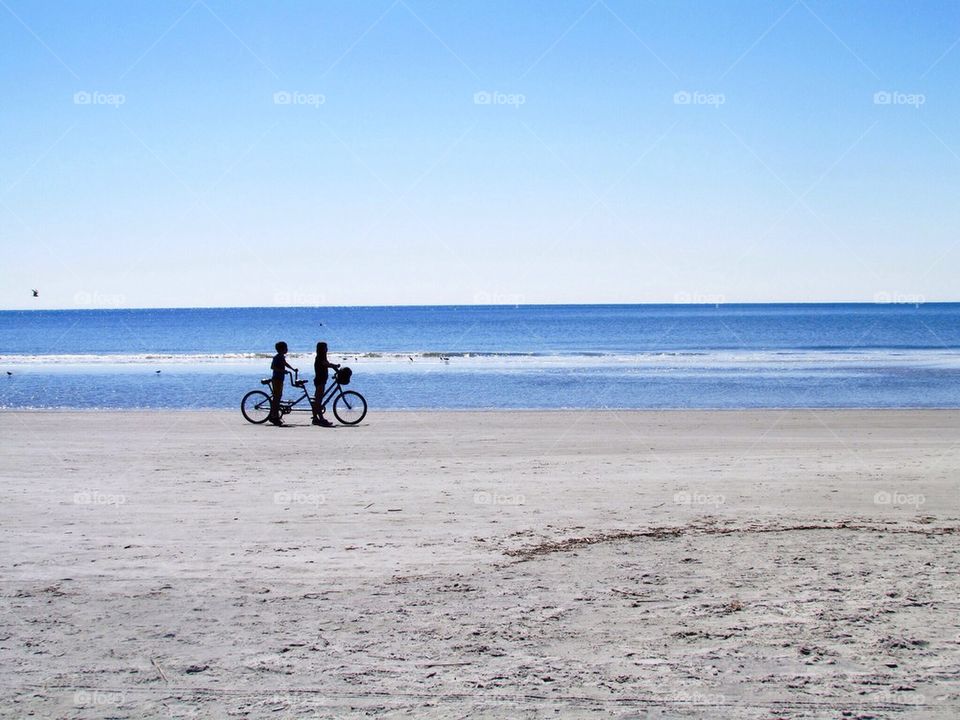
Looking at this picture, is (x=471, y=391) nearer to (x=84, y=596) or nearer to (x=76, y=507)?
(x=76, y=507)

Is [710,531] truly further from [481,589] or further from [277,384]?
[277,384]

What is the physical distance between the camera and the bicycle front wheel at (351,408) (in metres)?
19.5

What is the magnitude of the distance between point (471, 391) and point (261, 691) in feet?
80.7

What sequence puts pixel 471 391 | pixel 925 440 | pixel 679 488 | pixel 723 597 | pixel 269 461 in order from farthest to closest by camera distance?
1. pixel 471 391
2. pixel 925 440
3. pixel 269 461
4. pixel 679 488
5. pixel 723 597

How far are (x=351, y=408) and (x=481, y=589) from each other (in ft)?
43.5

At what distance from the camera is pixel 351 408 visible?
19656 mm

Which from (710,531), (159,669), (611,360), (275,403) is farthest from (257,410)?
(611,360)

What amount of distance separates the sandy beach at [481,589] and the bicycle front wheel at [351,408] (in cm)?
613

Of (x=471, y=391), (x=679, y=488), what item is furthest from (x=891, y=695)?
(x=471, y=391)

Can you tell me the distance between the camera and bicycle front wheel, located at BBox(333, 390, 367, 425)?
19.5 m

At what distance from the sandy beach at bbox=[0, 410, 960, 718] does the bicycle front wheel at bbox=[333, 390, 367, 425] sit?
6.13 metres

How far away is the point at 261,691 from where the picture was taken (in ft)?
16.2

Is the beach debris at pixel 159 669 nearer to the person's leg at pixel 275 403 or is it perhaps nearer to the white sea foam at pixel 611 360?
the person's leg at pixel 275 403

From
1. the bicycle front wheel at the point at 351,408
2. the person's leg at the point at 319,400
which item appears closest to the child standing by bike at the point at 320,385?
the person's leg at the point at 319,400
